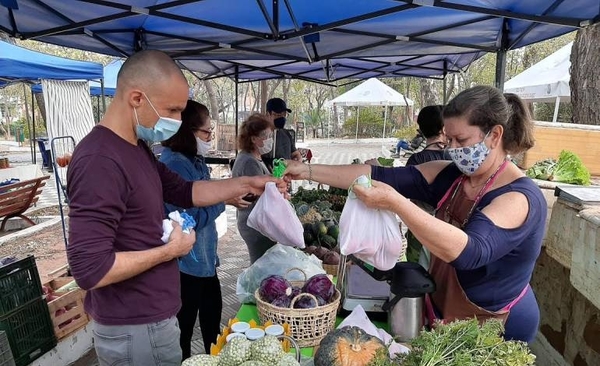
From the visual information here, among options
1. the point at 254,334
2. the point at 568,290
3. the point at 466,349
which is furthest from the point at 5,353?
the point at 568,290

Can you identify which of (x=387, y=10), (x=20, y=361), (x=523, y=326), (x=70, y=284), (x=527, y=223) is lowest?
(x=20, y=361)

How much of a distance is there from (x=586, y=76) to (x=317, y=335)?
498cm

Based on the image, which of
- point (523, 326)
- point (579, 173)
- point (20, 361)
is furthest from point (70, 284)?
point (579, 173)

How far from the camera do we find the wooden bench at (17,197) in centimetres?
658

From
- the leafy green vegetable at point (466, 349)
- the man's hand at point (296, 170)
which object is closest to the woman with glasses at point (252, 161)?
the man's hand at point (296, 170)

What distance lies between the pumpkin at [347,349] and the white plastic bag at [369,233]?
0.35m

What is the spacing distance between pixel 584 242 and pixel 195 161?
92.3 inches

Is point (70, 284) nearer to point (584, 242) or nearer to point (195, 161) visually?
point (195, 161)

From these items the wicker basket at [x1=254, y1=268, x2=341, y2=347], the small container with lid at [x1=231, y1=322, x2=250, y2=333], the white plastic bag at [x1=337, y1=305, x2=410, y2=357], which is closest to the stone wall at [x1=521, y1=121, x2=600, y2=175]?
the white plastic bag at [x1=337, y1=305, x2=410, y2=357]

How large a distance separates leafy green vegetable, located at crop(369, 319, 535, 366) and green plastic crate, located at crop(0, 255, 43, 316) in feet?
9.28

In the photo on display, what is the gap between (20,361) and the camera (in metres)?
2.84

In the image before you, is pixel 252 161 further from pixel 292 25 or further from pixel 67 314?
pixel 67 314

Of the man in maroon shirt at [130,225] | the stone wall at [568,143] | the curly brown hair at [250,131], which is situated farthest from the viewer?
the stone wall at [568,143]

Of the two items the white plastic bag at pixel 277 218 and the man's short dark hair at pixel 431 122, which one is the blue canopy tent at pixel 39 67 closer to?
the man's short dark hair at pixel 431 122
